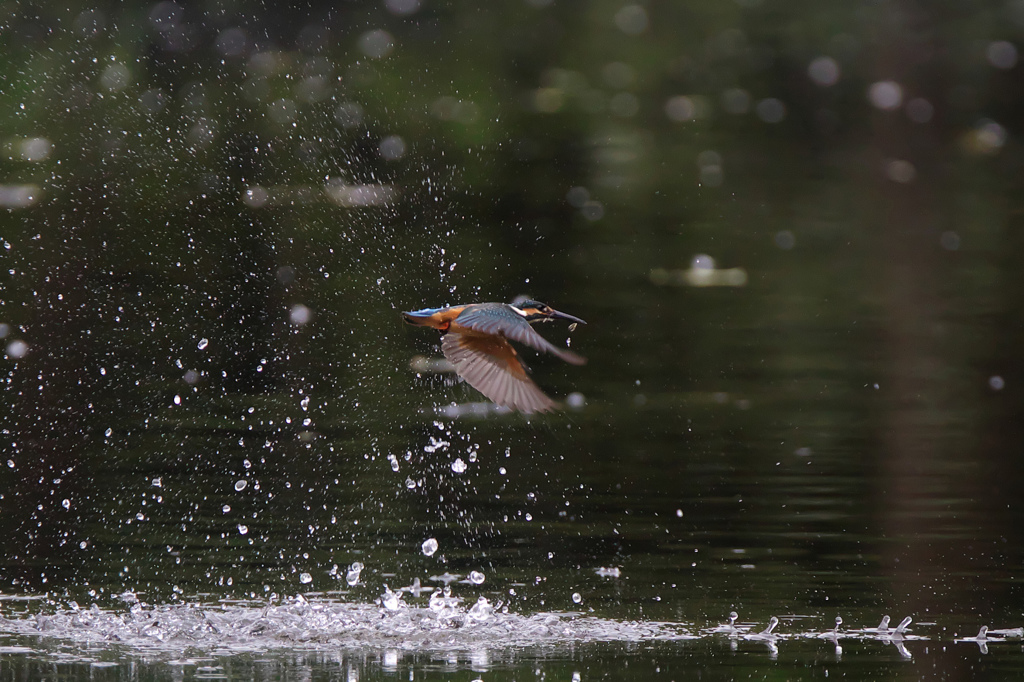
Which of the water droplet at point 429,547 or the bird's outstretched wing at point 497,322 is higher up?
the bird's outstretched wing at point 497,322

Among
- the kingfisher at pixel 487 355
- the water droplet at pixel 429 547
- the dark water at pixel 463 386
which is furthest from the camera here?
the water droplet at pixel 429 547

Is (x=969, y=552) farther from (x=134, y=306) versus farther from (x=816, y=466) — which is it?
(x=134, y=306)

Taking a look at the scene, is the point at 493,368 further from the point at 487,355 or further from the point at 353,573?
the point at 353,573

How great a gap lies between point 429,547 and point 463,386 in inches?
86.5

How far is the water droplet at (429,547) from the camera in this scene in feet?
15.5

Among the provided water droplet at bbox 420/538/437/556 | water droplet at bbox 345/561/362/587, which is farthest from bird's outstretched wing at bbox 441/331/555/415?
water droplet at bbox 345/561/362/587

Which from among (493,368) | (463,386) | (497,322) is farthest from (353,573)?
(463,386)

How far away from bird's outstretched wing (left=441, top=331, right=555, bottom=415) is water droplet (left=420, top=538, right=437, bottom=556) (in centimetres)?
52

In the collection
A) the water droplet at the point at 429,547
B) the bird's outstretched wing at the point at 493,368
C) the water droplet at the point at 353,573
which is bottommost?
the water droplet at the point at 353,573

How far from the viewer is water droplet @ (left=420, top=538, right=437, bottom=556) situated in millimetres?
4715

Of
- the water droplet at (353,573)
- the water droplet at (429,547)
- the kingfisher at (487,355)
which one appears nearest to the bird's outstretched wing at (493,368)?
the kingfisher at (487,355)

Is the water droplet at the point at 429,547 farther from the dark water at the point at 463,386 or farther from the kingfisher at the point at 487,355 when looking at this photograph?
the kingfisher at the point at 487,355

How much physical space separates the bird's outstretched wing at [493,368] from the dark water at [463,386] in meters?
0.52

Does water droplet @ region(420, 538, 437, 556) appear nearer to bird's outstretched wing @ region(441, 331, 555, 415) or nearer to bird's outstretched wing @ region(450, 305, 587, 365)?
bird's outstretched wing @ region(441, 331, 555, 415)
